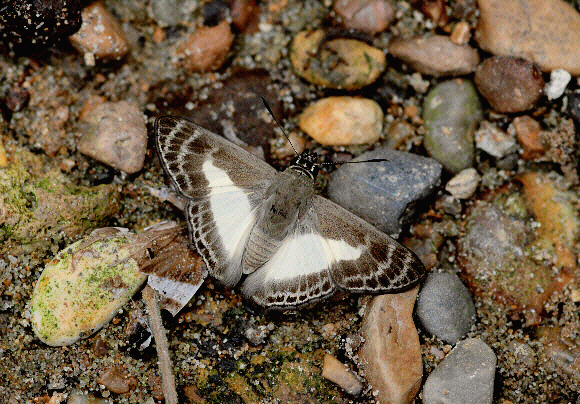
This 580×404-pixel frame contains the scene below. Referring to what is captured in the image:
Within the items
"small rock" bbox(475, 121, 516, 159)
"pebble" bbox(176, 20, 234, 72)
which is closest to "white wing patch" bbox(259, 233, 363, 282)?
"small rock" bbox(475, 121, 516, 159)

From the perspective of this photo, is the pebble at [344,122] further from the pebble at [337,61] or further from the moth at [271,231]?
the moth at [271,231]

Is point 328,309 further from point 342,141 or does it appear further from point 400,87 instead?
point 400,87

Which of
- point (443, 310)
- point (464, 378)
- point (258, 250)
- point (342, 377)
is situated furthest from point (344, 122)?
point (464, 378)

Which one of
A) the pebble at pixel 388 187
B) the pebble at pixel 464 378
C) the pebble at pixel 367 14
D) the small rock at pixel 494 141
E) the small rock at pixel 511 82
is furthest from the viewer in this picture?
the pebble at pixel 367 14

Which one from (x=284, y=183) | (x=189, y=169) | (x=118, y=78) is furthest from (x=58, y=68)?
(x=284, y=183)

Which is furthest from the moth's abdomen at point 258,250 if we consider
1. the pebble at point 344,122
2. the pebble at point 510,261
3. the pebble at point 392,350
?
the pebble at point 510,261

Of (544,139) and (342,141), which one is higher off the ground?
(544,139)
